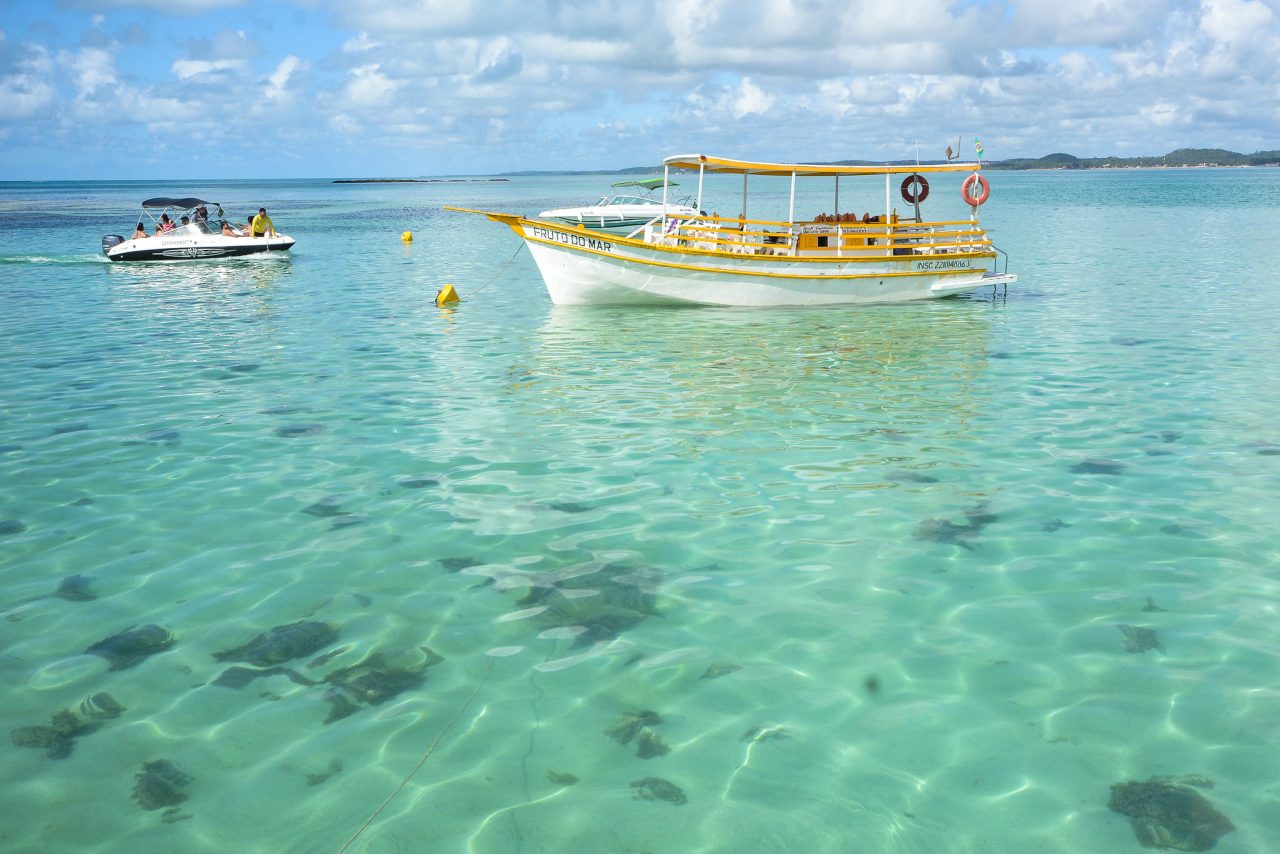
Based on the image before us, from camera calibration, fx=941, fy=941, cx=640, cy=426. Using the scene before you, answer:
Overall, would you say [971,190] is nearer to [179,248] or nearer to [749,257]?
[749,257]

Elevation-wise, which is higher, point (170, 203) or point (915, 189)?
point (170, 203)

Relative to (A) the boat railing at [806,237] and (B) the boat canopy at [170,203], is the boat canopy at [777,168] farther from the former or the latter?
(B) the boat canopy at [170,203]

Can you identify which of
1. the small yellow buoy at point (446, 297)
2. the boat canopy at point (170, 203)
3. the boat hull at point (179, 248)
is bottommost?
the small yellow buoy at point (446, 297)

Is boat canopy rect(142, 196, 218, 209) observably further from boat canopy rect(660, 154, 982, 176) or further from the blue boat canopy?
boat canopy rect(660, 154, 982, 176)

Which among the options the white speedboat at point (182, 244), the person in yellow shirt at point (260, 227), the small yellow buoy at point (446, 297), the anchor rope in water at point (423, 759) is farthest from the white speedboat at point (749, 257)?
the person in yellow shirt at point (260, 227)

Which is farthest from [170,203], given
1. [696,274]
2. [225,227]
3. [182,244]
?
[696,274]

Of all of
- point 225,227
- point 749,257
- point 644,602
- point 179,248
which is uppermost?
point 225,227

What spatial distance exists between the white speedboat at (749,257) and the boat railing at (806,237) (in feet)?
0.09

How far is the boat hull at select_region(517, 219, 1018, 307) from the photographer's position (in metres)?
20.3

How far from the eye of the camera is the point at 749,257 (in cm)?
2039

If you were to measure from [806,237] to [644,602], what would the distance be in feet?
51.4

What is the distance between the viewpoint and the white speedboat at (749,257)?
797 inches

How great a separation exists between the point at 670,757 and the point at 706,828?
22.3 inches

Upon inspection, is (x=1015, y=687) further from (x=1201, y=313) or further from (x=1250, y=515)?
(x=1201, y=313)
